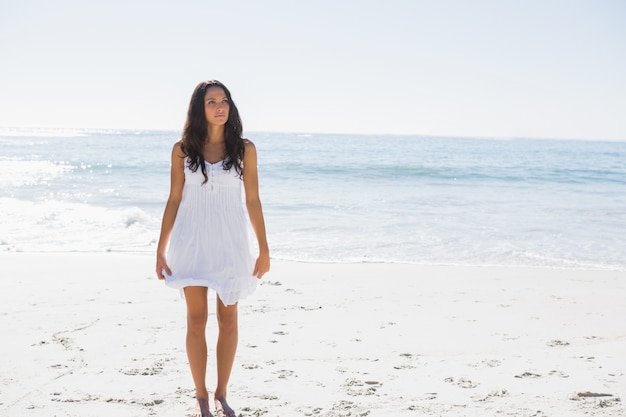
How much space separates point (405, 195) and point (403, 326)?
14.2 meters

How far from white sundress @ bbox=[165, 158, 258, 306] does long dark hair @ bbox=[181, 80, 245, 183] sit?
0.04 metres

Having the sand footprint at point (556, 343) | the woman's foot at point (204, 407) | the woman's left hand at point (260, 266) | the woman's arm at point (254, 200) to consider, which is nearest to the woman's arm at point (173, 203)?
the woman's arm at point (254, 200)

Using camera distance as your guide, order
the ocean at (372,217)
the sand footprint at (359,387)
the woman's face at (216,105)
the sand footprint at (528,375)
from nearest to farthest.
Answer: the woman's face at (216,105)
the sand footprint at (359,387)
the sand footprint at (528,375)
the ocean at (372,217)

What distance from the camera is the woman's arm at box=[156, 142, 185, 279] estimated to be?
338cm

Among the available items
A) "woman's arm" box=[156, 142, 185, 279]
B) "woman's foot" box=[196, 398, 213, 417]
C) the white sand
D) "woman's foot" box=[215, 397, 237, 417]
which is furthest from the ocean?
"woman's arm" box=[156, 142, 185, 279]

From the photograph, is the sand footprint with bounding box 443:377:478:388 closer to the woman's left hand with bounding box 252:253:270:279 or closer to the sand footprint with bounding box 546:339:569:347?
the sand footprint with bounding box 546:339:569:347

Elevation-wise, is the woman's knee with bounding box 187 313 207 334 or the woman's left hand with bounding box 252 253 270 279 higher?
the woman's left hand with bounding box 252 253 270 279

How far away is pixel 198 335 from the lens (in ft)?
11.2

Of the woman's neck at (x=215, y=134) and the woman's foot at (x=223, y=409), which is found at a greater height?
the woman's neck at (x=215, y=134)

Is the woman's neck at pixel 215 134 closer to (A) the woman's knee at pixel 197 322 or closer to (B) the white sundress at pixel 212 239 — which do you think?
(B) the white sundress at pixel 212 239

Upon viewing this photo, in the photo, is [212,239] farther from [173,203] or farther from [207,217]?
[173,203]

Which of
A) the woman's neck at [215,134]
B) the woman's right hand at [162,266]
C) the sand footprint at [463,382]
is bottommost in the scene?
the sand footprint at [463,382]

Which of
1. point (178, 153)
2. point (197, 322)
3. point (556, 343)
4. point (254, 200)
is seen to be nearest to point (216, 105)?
point (178, 153)

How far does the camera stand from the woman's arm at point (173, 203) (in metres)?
3.38
